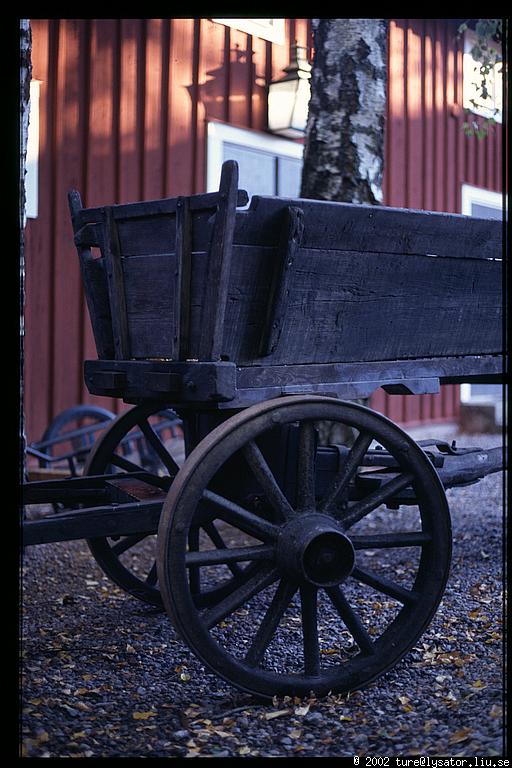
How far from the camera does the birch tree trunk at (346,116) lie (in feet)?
16.6

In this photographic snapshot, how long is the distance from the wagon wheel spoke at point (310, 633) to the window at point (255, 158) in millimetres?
4973

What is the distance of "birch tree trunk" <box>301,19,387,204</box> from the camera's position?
16.6ft

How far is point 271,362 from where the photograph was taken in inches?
113

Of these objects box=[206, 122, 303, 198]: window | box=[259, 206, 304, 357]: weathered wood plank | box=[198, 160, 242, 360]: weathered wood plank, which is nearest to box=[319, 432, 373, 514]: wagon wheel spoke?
box=[259, 206, 304, 357]: weathered wood plank

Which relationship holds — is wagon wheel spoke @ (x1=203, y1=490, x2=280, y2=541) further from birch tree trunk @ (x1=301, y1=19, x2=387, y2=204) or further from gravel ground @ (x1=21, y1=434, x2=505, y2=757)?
birch tree trunk @ (x1=301, y1=19, x2=387, y2=204)

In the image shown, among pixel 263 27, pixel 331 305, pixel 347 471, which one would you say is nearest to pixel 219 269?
pixel 331 305

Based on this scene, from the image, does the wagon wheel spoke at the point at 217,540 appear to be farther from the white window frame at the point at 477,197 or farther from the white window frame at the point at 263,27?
the white window frame at the point at 477,197

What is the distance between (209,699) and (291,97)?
5790 mm

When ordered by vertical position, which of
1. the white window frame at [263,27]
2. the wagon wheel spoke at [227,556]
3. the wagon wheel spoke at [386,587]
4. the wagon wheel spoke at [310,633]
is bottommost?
the wagon wheel spoke at [310,633]

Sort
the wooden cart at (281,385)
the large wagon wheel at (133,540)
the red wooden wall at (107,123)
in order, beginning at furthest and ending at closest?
the red wooden wall at (107,123), the large wagon wheel at (133,540), the wooden cart at (281,385)

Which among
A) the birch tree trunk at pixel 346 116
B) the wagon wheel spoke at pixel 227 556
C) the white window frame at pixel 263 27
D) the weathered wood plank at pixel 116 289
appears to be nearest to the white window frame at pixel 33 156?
the white window frame at pixel 263 27

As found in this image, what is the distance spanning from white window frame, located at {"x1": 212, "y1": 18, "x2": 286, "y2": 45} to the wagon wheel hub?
5.67 m

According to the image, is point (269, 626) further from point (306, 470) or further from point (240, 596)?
point (306, 470)

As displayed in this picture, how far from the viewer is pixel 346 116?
5.12m
